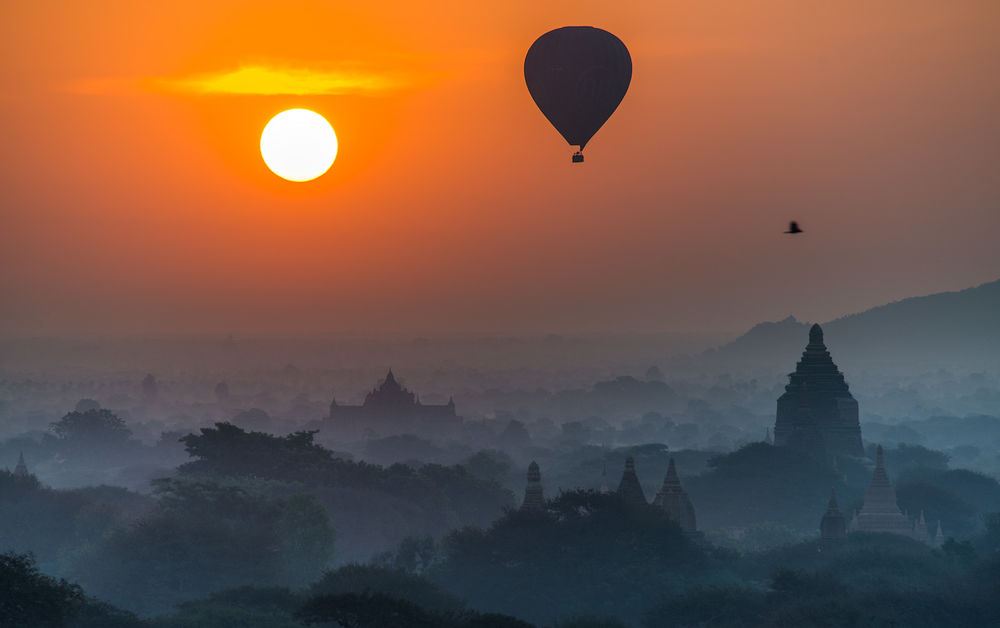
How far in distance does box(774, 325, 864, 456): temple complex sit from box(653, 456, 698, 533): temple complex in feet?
99.3

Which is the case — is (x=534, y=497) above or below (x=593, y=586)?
above

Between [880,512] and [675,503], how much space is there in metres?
10.6

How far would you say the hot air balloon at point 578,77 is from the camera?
233 feet

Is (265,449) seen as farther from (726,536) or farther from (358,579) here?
(358,579)

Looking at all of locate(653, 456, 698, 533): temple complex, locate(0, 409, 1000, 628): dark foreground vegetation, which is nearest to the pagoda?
locate(0, 409, 1000, 628): dark foreground vegetation

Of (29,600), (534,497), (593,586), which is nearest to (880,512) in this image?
(534,497)

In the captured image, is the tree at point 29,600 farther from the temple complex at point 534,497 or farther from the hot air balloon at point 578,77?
the hot air balloon at point 578,77

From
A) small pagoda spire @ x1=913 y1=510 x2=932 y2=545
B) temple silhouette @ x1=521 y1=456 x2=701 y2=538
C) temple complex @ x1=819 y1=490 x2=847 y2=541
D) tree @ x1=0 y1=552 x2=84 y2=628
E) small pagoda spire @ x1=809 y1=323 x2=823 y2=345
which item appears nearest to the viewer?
tree @ x1=0 y1=552 x2=84 y2=628

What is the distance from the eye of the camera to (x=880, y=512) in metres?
78.4

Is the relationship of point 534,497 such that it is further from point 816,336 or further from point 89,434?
point 89,434

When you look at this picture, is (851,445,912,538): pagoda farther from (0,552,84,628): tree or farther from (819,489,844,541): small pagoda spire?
(0,552,84,628): tree

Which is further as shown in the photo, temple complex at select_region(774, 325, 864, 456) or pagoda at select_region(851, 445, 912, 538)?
temple complex at select_region(774, 325, 864, 456)

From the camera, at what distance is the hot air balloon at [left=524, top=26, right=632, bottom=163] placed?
70.9m

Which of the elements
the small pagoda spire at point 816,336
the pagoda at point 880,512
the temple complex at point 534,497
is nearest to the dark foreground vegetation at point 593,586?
the temple complex at point 534,497
